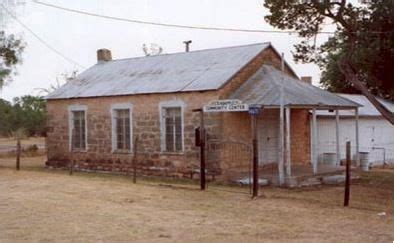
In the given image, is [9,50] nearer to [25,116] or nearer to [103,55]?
[103,55]

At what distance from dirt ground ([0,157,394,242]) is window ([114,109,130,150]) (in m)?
5.14

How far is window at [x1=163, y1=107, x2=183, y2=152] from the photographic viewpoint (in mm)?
21250

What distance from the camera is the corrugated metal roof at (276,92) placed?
62.1 feet

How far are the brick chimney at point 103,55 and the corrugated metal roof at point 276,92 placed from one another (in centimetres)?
939

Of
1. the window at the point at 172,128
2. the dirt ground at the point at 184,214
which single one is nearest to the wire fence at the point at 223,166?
the window at the point at 172,128

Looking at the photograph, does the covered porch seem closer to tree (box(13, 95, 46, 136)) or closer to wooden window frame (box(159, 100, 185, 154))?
wooden window frame (box(159, 100, 185, 154))

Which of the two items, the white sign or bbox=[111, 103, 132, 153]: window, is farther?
bbox=[111, 103, 132, 153]: window

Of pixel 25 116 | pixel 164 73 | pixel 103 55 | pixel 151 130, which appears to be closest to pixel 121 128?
pixel 151 130

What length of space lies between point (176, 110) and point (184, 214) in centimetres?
957

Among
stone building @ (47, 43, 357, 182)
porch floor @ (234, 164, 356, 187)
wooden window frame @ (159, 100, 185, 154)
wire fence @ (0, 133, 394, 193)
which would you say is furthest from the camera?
wooden window frame @ (159, 100, 185, 154)

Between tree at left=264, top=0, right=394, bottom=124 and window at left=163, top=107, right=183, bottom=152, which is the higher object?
tree at left=264, top=0, right=394, bottom=124

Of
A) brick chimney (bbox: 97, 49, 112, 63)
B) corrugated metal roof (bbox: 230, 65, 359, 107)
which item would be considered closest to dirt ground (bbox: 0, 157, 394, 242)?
corrugated metal roof (bbox: 230, 65, 359, 107)

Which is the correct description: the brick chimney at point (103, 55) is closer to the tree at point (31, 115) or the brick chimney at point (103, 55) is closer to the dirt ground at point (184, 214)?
the dirt ground at point (184, 214)

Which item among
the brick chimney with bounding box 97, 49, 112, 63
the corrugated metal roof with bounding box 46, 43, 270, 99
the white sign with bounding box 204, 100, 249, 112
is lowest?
the white sign with bounding box 204, 100, 249, 112
